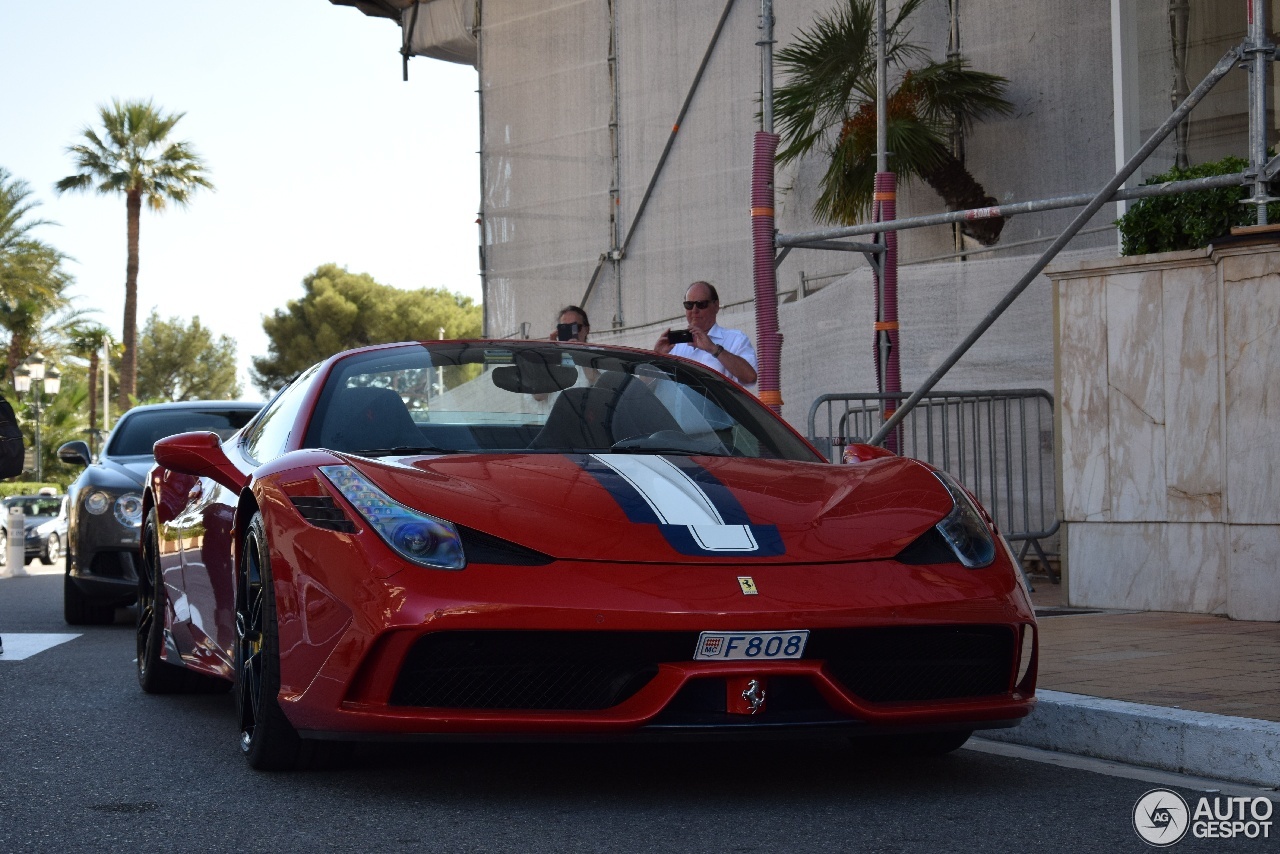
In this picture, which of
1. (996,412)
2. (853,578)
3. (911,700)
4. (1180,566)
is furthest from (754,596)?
(996,412)

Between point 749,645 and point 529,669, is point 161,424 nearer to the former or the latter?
point 529,669

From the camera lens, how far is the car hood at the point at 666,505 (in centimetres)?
382

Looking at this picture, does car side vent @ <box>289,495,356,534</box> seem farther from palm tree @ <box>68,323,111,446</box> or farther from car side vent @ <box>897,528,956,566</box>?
palm tree @ <box>68,323,111,446</box>

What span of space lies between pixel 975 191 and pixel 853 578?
36.8ft

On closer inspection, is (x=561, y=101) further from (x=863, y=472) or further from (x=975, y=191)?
(x=863, y=472)

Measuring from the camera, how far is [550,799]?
12.8 ft

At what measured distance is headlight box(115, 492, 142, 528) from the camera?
981cm

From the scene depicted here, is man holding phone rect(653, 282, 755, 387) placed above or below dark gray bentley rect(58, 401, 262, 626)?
above

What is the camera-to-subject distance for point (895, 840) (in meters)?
3.43

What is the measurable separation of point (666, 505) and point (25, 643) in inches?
224

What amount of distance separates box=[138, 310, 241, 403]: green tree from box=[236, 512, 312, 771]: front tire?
7598cm

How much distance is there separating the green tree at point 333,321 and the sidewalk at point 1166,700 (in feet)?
178

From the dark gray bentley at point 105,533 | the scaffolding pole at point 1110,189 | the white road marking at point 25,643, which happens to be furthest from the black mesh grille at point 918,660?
the dark gray bentley at point 105,533

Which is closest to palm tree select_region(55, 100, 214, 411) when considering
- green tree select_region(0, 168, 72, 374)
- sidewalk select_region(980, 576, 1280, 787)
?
green tree select_region(0, 168, 72, 374)
